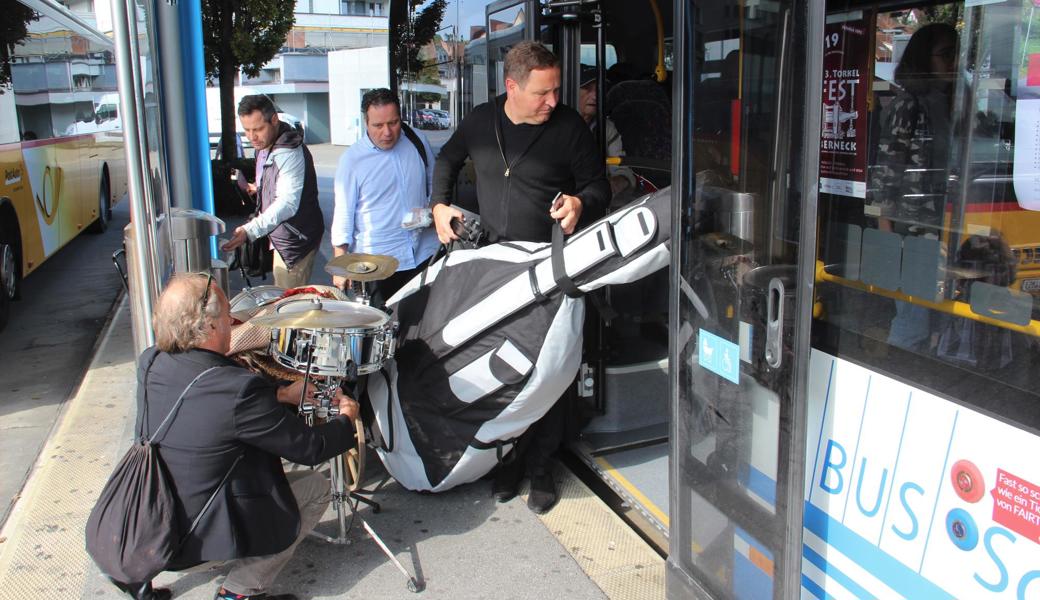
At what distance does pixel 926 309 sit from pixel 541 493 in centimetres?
206

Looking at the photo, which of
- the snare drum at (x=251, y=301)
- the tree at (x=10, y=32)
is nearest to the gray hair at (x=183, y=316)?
the snare drum at (x=251, y=301)

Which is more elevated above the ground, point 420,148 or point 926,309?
point 420,148

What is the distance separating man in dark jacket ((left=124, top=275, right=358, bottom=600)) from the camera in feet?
8.29

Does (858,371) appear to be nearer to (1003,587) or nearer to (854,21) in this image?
(1003,587)

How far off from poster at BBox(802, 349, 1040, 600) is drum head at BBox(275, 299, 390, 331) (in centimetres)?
140

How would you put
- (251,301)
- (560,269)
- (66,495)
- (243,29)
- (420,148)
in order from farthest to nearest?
(243,29), (420,148), (66,495), (251,301), (560,269)

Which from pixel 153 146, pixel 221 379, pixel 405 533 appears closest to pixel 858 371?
pixel 221 379

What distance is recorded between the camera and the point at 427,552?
319cm

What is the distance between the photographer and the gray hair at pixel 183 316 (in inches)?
99.6

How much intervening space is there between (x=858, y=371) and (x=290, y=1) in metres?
12.4

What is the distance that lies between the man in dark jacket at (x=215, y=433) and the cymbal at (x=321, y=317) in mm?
156

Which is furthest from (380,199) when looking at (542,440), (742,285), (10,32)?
(10,32)

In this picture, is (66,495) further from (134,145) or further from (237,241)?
(134,145)

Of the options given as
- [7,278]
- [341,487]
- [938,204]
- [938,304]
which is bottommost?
[341,487]
